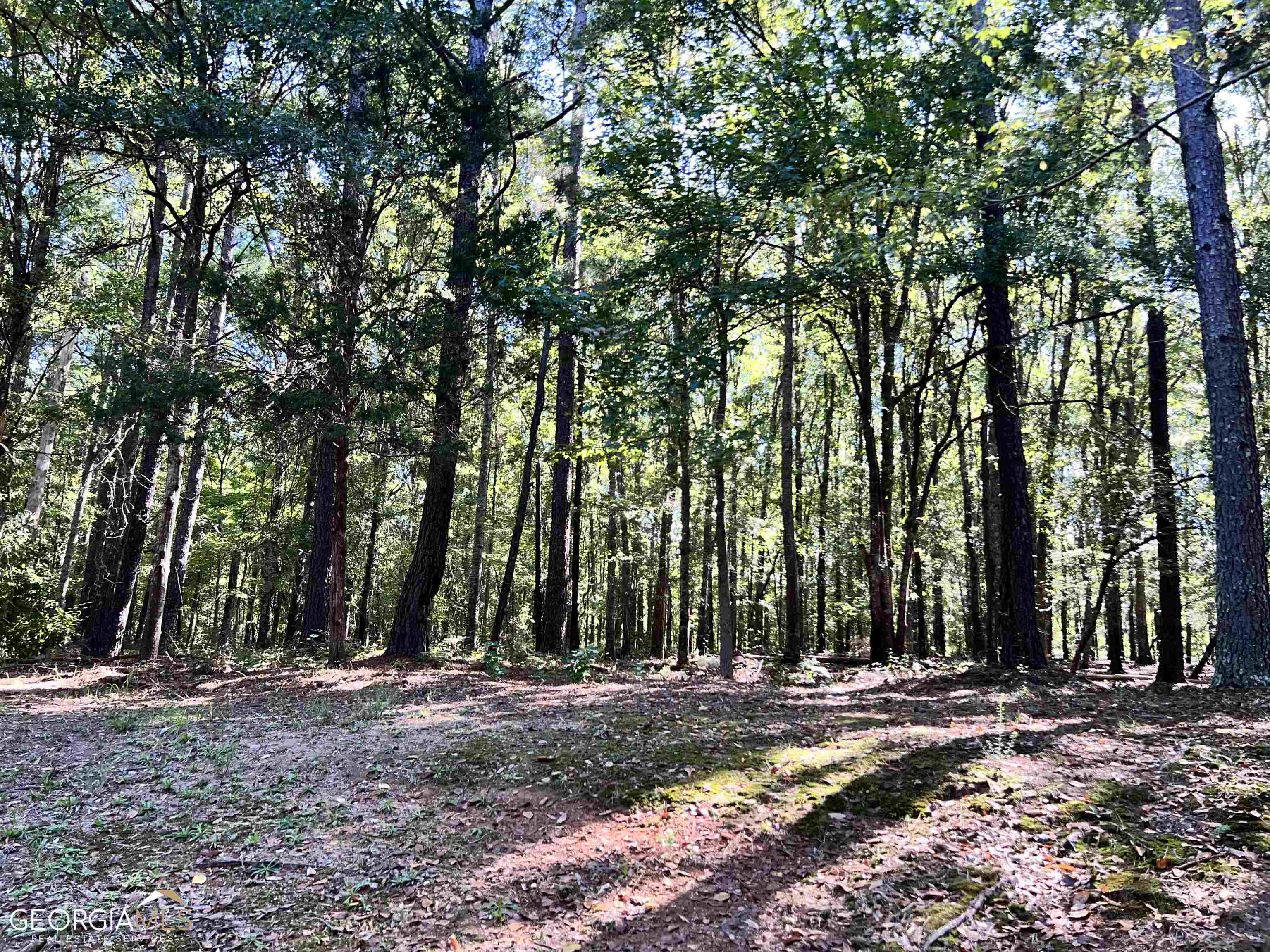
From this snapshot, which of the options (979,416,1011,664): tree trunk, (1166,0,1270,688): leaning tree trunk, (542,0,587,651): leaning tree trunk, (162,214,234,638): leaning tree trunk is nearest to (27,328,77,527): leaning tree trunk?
(162,214,234,638): leaning tree trunk

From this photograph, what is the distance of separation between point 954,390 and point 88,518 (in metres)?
27.5

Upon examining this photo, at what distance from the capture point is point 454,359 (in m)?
10.5

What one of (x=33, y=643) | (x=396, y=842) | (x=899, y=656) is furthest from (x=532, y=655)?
(x=396, y=842)

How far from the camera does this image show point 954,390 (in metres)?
16.2

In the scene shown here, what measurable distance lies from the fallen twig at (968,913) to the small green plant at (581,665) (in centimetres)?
760

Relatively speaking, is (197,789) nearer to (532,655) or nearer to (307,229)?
(307,229)

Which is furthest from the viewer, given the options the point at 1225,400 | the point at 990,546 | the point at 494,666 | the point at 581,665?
the point at 990,546

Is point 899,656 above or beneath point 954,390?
beneath

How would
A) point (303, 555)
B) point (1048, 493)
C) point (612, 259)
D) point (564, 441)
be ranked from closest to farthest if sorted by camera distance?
point (564, 441), point (1048, 493), point (612, 259), point (303, 555)

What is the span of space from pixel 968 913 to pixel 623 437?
7.22m

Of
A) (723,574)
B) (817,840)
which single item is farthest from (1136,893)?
(723,574)

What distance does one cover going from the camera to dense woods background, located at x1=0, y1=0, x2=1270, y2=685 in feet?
25.6

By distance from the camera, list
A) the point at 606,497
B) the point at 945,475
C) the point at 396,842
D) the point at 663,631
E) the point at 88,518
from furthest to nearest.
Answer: the point at 945,475 < the point at 88,518 < the point at 606,497 < the point at 663,631 < the point at 396,842

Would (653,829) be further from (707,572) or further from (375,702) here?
(707,572)
